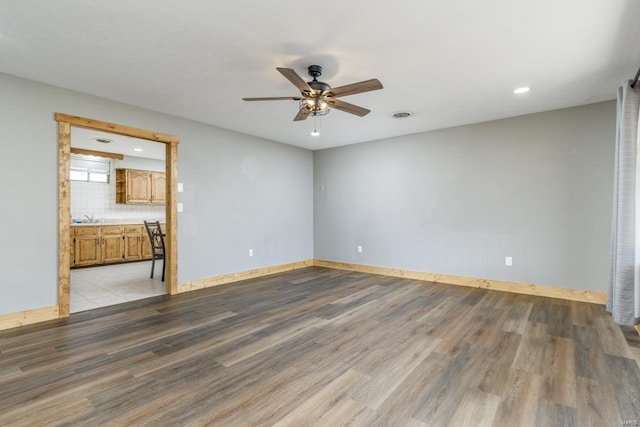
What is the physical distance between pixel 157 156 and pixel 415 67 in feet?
21.8

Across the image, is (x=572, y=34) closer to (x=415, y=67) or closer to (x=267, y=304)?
(x=415, y=67)

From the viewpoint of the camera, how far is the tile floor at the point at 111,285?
13.5 ft

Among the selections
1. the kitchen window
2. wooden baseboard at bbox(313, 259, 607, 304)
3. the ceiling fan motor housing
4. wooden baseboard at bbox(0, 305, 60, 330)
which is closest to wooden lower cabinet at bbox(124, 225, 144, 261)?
the kitchen window

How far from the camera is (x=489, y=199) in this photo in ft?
15.4

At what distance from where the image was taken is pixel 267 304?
3934mm

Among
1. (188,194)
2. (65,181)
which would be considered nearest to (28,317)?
(65,181)

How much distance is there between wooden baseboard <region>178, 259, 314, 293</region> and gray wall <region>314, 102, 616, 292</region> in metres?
0.85

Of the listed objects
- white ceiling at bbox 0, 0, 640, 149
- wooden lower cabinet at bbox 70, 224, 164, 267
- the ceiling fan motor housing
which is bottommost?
wooden lower cabinet at bbox 70, 224, 164, 267

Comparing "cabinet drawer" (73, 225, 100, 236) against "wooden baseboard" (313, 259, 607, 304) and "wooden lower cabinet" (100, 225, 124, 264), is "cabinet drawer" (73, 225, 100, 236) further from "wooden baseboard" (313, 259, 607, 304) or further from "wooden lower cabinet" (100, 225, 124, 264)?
"wooden baseboard" (313, 259, 607, 304)

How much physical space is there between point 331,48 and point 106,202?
23.9ft

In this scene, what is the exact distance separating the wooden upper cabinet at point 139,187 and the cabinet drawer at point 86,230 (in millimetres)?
1204

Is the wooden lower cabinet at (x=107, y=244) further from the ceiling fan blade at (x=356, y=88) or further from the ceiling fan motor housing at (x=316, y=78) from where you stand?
the ceiling fan blade at (x=356, y=88)

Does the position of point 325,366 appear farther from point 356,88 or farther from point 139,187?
point 139,187

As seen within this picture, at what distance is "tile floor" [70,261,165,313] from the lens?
4.12 m
